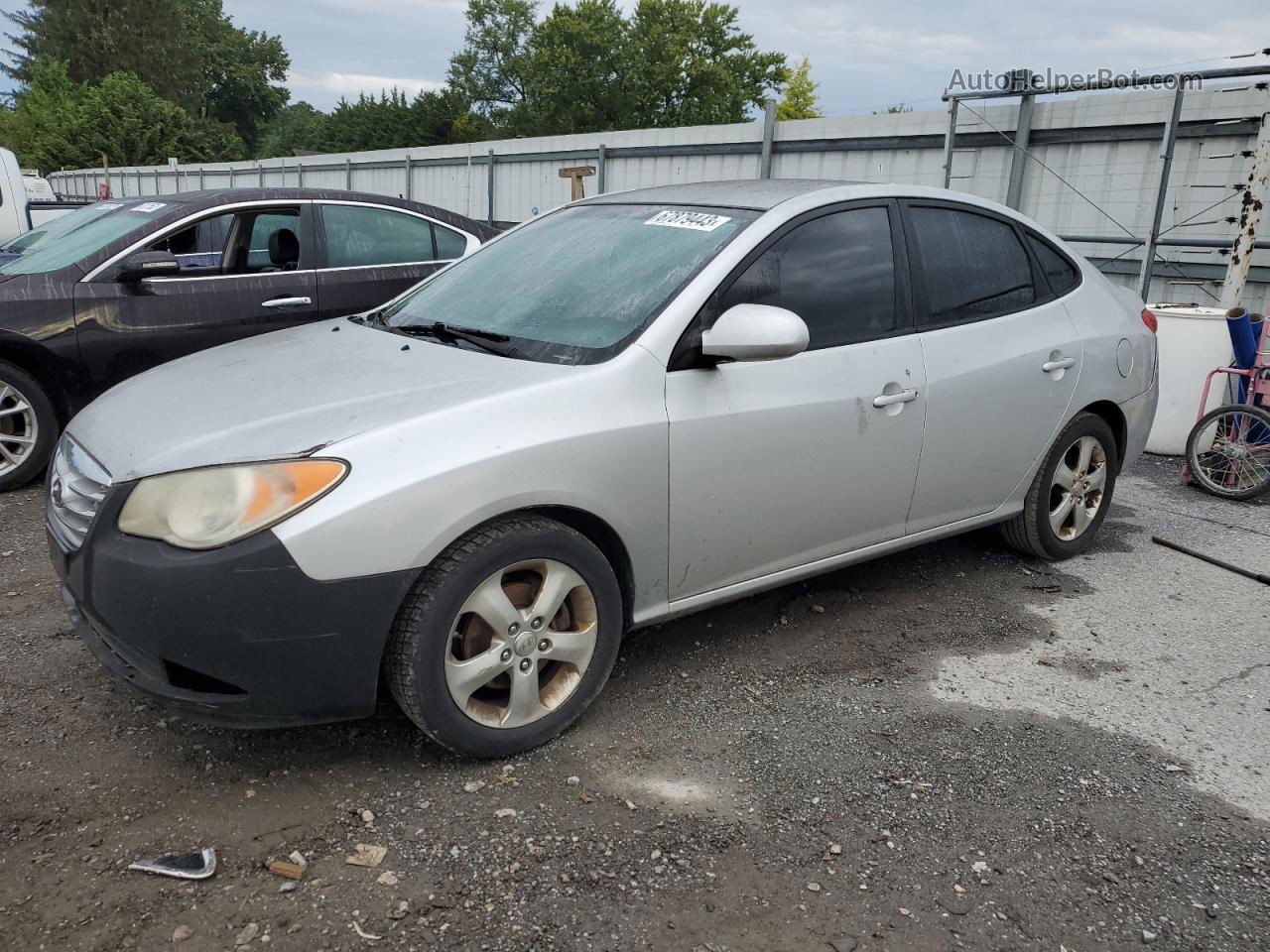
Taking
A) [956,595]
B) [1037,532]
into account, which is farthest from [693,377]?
[1037,532]

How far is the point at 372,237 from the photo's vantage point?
6.41 m

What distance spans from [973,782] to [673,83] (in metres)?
59.6

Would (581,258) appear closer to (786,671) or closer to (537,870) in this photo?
(786,671)

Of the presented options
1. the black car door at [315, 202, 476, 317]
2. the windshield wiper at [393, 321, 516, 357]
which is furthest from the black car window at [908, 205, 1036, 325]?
the black car door at [315, 202, 476, 317]

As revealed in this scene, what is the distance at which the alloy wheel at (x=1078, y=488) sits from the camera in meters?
4.54

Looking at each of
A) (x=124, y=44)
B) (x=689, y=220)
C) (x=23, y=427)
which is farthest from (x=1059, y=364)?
(x=124, y=44)

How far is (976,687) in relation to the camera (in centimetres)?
346

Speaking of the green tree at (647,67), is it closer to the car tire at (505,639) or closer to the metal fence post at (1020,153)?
the metal fence post at (1020,153)

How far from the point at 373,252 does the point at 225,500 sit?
4.24 metres

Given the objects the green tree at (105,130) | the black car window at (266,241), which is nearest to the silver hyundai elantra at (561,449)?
the black car window at (266,241)

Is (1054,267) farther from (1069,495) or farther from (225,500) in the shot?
(225,500)

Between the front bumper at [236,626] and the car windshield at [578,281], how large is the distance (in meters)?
1.01

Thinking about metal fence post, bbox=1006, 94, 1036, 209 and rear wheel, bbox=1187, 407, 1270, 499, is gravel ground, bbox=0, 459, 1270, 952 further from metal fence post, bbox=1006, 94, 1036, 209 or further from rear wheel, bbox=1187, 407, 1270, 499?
metal fence post, bbox=1006, 94, 1036, 209

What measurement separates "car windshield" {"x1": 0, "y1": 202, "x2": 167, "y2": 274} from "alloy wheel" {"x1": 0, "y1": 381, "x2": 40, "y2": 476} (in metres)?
0.74
